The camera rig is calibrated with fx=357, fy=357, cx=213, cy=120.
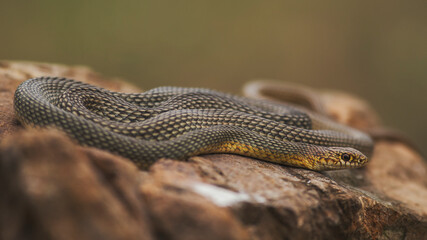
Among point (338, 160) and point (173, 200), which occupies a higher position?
point (173, 200)

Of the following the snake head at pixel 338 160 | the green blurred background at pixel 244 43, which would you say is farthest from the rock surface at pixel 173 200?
the green blurred background at pixel 244 43

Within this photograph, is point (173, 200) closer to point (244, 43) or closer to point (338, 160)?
point (338, 160)

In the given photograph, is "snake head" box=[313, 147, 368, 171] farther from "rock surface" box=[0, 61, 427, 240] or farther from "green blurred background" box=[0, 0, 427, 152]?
"green blurred background" box=[0, 0, 427, 152]

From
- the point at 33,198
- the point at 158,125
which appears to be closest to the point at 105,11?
the point at 158,125

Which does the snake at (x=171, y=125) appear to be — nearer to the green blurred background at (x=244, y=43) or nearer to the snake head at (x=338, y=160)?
the snake head at (x=338, y=160)

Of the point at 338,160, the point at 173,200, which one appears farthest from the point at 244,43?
the point at 173,200

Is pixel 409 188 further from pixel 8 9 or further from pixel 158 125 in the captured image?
pixel 8 9

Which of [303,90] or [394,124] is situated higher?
[303,90]
